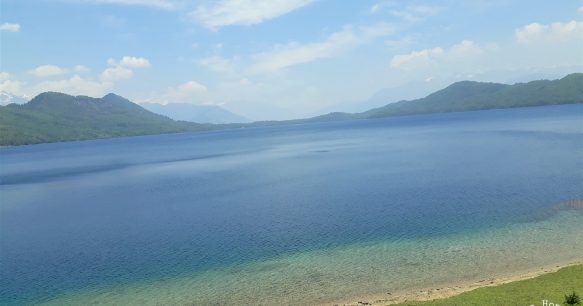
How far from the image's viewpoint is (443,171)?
345ft

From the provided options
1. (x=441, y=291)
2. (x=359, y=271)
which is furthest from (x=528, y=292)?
(x=359, y=271)

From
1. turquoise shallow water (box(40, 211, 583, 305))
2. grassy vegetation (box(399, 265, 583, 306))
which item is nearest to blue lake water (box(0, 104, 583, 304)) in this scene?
turquoise shallow water (box(40, 211, 583, 305))

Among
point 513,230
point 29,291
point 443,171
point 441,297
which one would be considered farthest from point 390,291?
point 443,171

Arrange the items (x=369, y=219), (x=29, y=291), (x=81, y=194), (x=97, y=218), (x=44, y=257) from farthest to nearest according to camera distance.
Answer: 1. (x=81, y=194)
2. (x=97, y=218)
3. (x=369, y=219)
4. (x=44, y=257)
5. (x=29, y=291)

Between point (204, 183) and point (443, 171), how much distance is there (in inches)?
2477

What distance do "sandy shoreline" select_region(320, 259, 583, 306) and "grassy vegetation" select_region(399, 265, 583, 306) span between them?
6.37 ft

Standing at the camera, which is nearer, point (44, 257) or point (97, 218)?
point (44, 257)

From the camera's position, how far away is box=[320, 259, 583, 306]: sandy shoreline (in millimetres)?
35125

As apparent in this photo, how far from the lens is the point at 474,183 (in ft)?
279

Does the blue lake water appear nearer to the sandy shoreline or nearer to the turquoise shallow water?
the turquoise shallow water

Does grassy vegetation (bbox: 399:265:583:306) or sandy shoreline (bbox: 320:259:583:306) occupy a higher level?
grassy vegetation (bbox: 399:265:583:306)

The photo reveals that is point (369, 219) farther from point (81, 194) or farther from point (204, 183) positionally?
point (81, 194)

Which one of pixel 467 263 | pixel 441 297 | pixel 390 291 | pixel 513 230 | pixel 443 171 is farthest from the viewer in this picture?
pixel 443 171

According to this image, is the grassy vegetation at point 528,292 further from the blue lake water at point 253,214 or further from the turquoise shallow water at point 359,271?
the blue lake water at point 253,214
